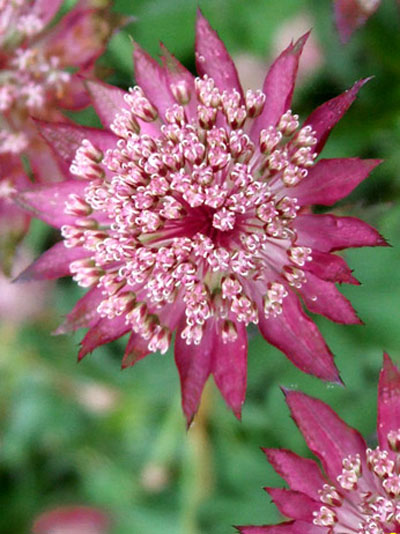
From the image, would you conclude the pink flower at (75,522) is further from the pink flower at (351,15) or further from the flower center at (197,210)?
the pink flower at (351,15)

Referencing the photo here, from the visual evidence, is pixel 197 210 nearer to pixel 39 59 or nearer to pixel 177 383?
pixel 39 59

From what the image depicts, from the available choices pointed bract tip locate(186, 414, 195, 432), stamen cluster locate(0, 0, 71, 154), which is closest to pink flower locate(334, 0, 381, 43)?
stamen cluster locate(0, 0, 71, 154)

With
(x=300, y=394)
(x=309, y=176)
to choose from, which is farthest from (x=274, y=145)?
(x=300, y=394)

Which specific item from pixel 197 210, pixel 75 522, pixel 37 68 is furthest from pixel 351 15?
pixel 75 522

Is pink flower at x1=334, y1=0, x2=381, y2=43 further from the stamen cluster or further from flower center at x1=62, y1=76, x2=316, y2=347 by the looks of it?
the stamen cluster

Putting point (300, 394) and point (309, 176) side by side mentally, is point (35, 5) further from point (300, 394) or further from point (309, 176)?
point (300, 394)

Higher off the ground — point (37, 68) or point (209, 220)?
point (37, 68)
